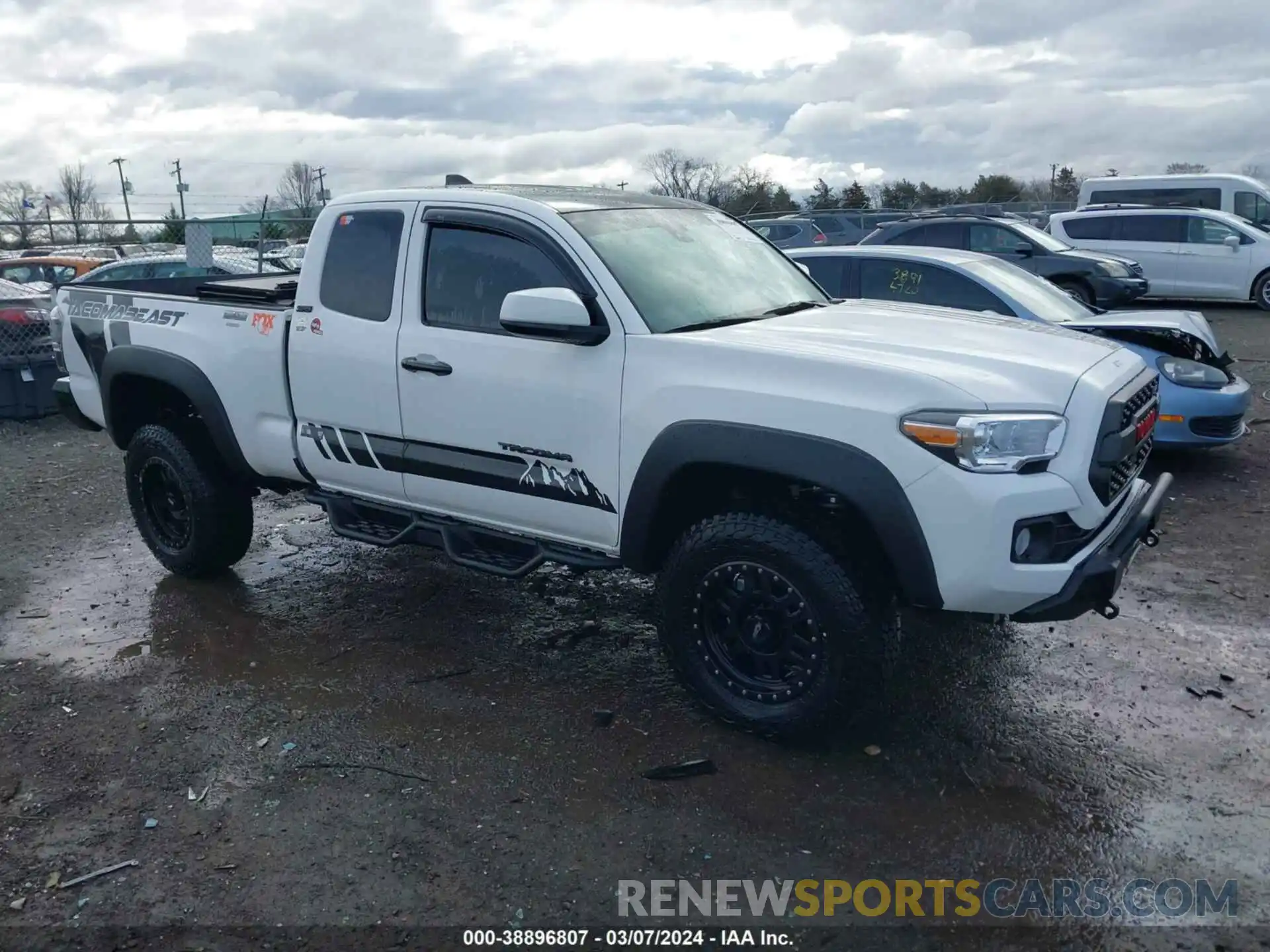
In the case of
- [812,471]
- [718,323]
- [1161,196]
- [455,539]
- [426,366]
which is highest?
[1161,196]

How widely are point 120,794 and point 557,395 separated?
214 centimetres

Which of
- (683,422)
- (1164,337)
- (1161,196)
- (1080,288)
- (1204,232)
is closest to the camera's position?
(683,422)

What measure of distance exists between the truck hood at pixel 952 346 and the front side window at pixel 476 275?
81 centimetres

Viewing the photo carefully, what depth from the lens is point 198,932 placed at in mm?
3082

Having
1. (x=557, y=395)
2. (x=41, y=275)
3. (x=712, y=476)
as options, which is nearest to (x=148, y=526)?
(x=557, y=395)

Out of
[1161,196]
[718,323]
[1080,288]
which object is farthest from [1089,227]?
[718,323]

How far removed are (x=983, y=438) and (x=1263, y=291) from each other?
15625 mm

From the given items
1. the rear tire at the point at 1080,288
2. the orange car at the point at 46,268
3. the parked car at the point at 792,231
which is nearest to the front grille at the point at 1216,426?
the rear tire at the point at 1080,288

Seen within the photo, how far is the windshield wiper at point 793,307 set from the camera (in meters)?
Result: 4.50

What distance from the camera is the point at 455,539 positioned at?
184 inches

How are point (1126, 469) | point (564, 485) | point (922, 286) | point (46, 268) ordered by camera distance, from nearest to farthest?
point (1126, 469) → point (564, 485) → point (922, 286) → point (46, 268)

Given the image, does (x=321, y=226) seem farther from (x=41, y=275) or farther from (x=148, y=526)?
(x=41, y=275)

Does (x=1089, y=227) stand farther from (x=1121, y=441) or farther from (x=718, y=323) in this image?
(x=1121, y=441)

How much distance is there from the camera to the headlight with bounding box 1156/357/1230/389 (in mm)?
7090
